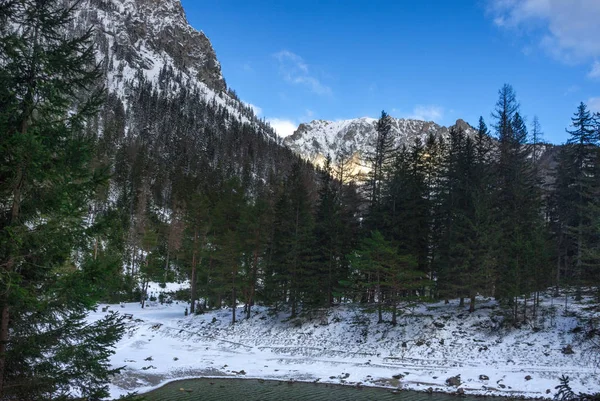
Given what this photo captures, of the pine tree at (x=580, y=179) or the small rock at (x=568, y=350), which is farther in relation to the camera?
the pine tree at (x=580, y=179)

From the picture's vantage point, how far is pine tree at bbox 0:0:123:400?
7.57m

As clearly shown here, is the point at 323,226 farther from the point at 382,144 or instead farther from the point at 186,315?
the point at 186,315

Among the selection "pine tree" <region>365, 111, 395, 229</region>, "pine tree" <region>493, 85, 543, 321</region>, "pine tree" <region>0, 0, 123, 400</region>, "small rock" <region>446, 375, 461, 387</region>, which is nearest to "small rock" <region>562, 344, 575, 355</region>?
"pine tree" <region>493, 85, 543, 321</region>

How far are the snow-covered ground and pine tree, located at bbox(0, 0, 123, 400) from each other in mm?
12339

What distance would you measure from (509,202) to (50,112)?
1279 inches

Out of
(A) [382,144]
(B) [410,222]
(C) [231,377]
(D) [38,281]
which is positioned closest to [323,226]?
(B) [410,222]

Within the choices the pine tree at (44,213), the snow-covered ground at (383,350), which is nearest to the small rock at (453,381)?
the snow-covered ground at (383,350)

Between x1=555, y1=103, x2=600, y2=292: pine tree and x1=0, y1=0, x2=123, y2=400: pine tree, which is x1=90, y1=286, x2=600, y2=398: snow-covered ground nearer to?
x1=555, y1=103, x2=600, y2=292: pine tree

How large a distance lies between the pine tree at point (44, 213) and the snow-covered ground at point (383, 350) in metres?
12.3

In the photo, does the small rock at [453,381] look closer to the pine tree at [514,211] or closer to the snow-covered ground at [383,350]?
the snow-covered ground at [383,350]

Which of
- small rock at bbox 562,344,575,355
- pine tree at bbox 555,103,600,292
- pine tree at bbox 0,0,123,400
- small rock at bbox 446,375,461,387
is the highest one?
pine tree at bbox 555,103,600,292

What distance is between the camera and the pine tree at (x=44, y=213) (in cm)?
757

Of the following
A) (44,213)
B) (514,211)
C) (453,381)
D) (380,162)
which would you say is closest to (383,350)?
(453,381)

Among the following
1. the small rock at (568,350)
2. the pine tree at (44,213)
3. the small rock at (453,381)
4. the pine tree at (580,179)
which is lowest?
the small rock at (453,381)
